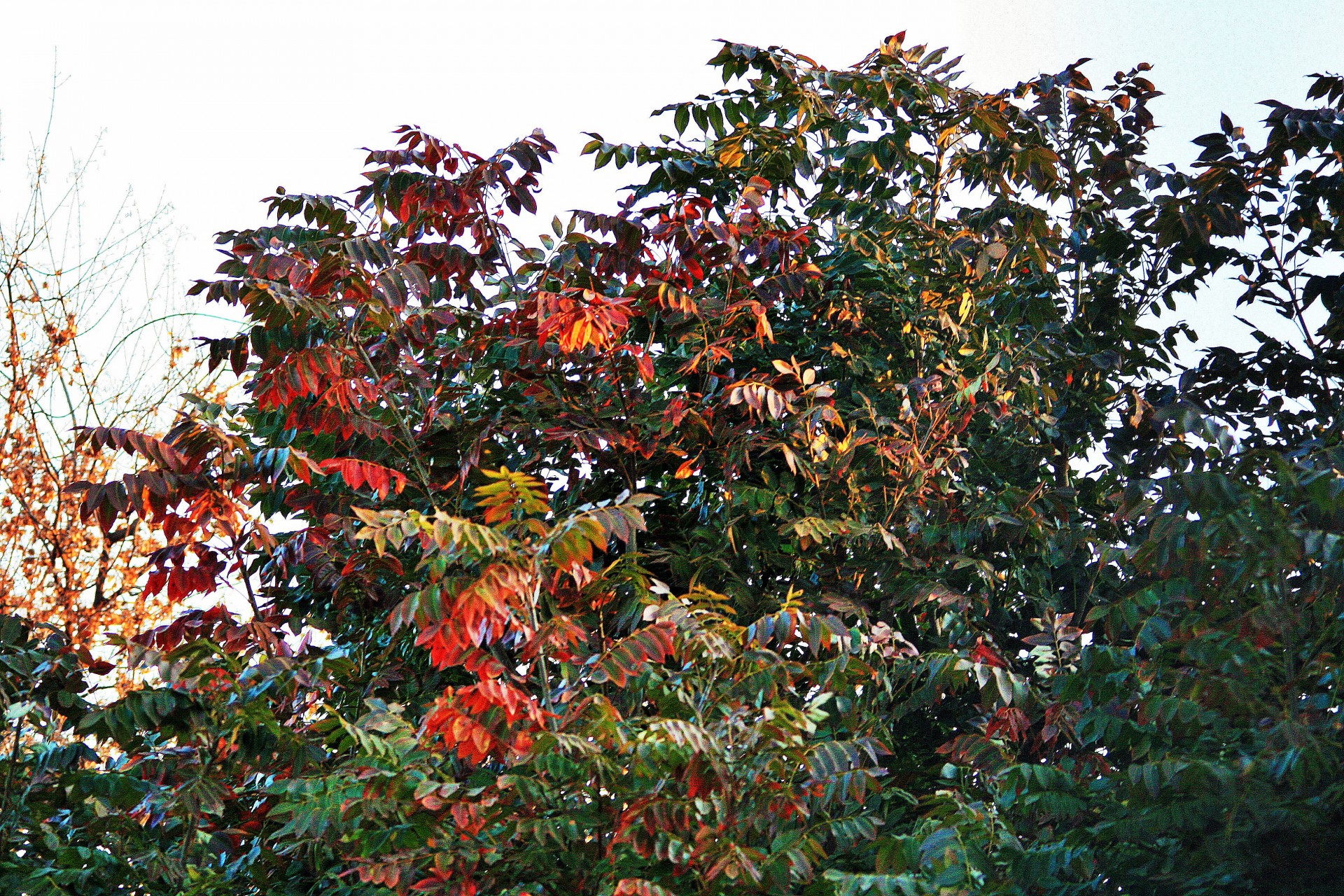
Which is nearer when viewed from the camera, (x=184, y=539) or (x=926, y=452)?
(x=184, y=539)

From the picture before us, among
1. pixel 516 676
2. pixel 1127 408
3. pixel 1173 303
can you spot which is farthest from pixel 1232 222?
pixel 516 676

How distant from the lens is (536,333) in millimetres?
3193

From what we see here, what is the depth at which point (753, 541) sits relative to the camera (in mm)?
3350

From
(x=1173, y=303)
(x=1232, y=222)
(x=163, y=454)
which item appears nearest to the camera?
(x=163, y=454)

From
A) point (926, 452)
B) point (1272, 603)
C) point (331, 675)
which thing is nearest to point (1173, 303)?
point (926, 452)

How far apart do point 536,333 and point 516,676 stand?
3.04 feet

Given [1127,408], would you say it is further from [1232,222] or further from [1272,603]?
[1272,603]

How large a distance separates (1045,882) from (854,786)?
0.43 meters

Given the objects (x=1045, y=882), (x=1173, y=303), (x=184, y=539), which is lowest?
(x=1045, y=882)

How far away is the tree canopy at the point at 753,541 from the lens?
7.38 ft

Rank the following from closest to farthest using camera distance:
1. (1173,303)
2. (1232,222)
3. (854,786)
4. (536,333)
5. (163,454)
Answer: (854,786)
(163,454)
(536,333)
(1232,222)
(1173,303)

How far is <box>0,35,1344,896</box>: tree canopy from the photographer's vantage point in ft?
7.38

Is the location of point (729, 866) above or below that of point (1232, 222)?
below

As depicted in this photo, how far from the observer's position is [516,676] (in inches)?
109
